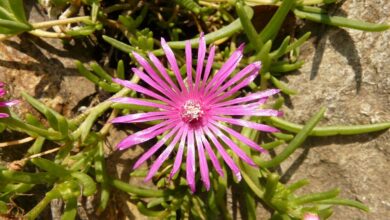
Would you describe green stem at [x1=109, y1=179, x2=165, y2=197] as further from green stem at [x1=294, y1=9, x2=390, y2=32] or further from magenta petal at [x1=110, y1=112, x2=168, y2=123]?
green stem at [x1=294, y1=9, x2=390, y2=32]

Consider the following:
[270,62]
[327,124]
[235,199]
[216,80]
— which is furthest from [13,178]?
[327,124]

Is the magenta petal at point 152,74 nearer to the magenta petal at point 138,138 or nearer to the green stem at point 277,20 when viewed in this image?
the magenta petal at point 138,138

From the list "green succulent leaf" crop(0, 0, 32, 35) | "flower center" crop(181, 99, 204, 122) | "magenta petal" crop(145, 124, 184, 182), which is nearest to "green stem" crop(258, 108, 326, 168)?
"flower center" crop(181, 99, 204, 122)

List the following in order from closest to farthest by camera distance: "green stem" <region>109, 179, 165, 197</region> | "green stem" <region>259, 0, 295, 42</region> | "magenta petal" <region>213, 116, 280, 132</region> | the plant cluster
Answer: "magenta petal" <region>213, 116, 280, 132</region> → the plant cluster → "green stem" <region>259, 0, 295, 42</region> → "green stem" <region>109, 179, 165, 197</region>

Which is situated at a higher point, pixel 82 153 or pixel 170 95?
pixel 170 95

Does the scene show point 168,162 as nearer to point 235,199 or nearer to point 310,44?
point 235,199

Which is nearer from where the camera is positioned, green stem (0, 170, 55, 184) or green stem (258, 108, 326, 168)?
green stem (0, 170, 55, 184)

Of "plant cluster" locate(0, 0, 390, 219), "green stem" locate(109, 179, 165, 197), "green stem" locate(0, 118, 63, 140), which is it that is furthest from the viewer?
"green stem" locate(109, 179, 165, 197)
